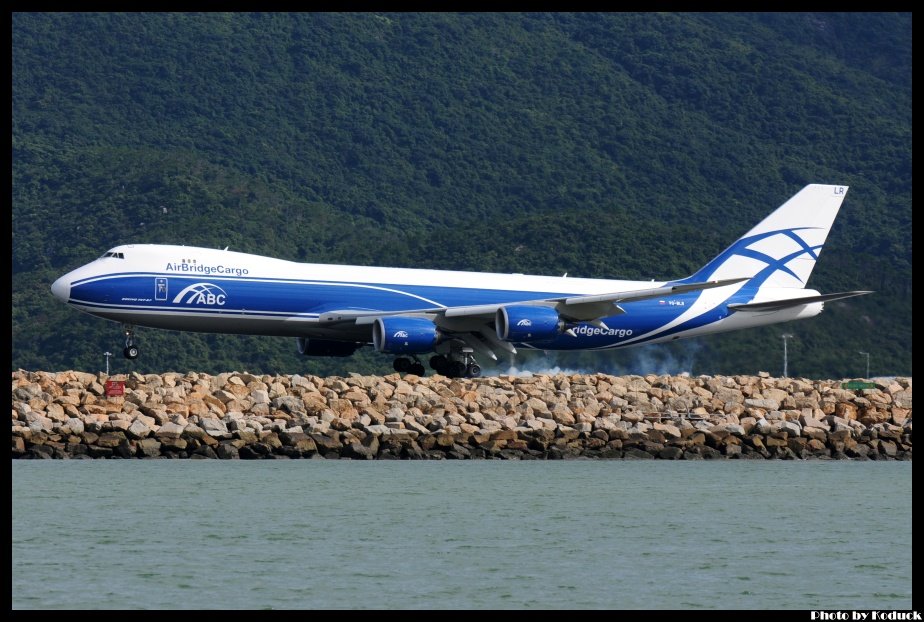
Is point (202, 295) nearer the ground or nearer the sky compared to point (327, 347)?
nearer the sky

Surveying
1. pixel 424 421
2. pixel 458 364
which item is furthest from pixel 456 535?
pixel 458 364

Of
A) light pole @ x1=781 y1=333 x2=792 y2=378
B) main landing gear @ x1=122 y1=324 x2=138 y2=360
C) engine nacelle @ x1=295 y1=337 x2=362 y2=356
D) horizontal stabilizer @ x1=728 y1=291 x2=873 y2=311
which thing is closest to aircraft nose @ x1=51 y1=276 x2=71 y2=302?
main landing gear @ x1=122 y1=324 x2=138 y2=360

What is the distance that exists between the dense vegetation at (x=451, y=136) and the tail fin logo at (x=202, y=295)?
43874 millimetres

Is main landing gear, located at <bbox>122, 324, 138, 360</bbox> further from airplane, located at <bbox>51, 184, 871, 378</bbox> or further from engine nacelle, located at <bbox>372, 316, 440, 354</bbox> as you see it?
engine nacelle, located at <bbox>372, 316, 440, 354</bbox>

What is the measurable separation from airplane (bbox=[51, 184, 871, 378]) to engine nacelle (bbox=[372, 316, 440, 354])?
1.5 inches

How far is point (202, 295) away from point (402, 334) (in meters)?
5.52

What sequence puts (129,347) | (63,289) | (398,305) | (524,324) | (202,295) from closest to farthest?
(202,295) < (63,289) < (524,324) < (129,347) < (398,305)

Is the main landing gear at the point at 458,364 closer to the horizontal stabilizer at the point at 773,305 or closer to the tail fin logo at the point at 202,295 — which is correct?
the tail fin logo at the point at 202,295

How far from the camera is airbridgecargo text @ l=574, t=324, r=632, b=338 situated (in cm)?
4825

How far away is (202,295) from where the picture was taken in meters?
42.8

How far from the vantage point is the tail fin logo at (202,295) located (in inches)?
1683
